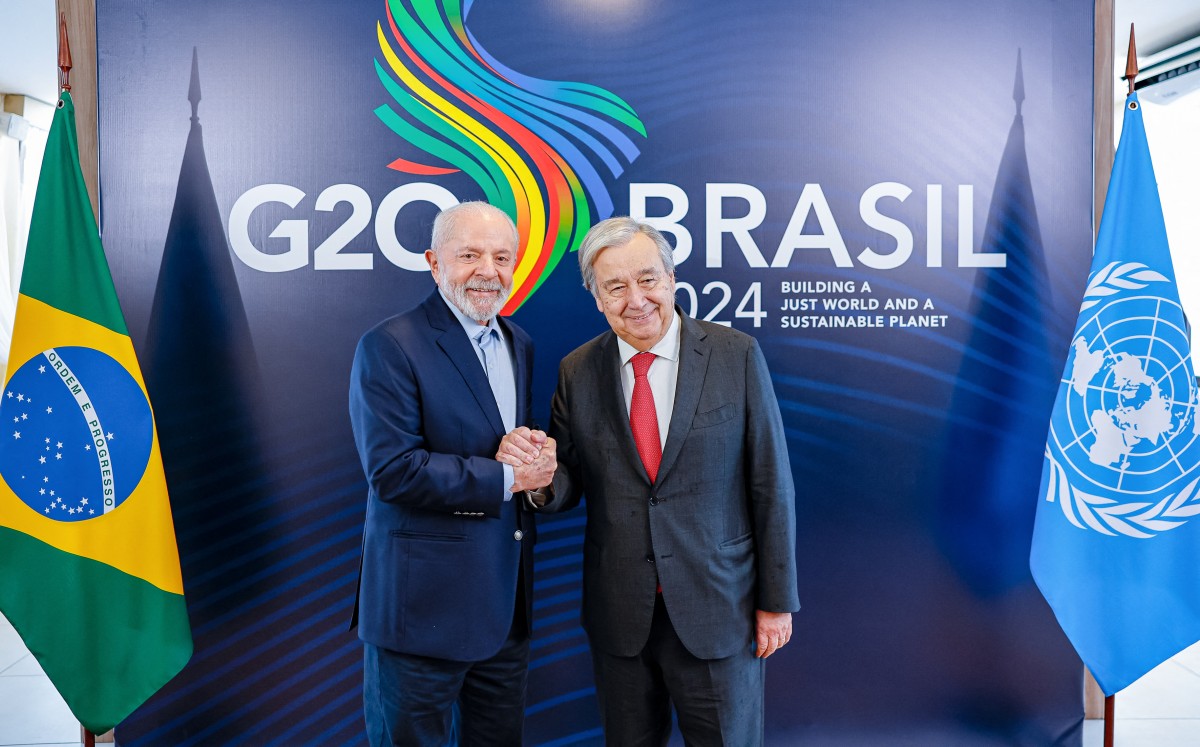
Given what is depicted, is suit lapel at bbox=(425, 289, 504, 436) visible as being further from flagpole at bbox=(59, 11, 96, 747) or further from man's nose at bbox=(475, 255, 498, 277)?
flagpole at bbox=(59, 11, 96, 747)

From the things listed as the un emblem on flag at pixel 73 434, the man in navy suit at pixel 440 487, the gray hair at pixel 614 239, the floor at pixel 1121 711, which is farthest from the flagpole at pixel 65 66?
the gray hair at pixel 614 239

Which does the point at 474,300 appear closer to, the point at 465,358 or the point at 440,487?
the point at 465,358

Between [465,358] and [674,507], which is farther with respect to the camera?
[465,358]

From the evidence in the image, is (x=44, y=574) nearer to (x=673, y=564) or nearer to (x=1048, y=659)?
(x=673, y=564)

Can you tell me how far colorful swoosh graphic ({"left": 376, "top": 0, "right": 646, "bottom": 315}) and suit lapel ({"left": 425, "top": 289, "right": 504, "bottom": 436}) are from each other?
804 mm

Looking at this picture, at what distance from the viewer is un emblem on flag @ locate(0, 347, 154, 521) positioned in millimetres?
2383

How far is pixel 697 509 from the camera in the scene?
193 centimetres

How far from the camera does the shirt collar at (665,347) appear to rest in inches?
80.0

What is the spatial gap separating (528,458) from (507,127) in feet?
4.69

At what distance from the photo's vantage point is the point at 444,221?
2.10 meters

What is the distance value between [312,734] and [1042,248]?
10.8 feet

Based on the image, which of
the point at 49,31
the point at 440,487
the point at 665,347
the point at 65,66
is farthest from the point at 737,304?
the point at 49,31

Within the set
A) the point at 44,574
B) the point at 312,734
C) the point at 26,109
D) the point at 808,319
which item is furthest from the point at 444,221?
the point at 26,109

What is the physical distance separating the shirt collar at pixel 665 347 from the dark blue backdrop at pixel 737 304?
84 cm
